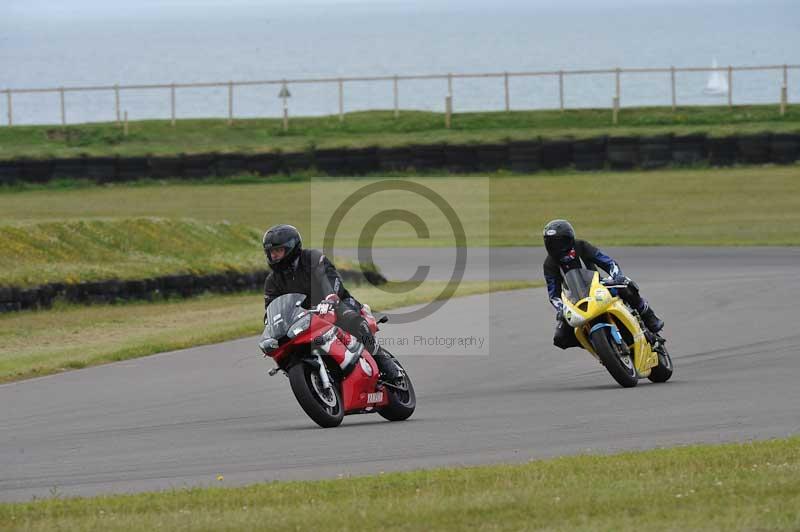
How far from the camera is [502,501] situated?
746 centimetres

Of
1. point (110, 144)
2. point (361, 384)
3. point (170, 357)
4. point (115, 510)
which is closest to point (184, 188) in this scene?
point (110, 144)

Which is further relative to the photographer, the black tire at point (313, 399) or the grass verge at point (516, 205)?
the grass verge at point (516, 205)

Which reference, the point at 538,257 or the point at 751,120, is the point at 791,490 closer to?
the point at 538,257

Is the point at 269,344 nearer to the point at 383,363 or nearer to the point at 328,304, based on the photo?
the point at 328,304

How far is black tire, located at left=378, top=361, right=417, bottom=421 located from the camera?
36.9 ft

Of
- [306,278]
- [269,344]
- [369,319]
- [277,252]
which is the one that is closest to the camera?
[269,344]

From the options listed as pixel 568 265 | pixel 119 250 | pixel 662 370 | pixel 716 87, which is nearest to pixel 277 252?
pixel 568 265

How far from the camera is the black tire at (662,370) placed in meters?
13.2

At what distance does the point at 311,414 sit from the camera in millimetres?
10562

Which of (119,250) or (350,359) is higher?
(350,359)

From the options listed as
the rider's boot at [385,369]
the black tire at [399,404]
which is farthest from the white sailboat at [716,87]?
the rider's boot at [385,369]

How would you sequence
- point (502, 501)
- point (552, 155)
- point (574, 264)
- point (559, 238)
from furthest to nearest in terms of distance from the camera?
point (552, 155) → point (574, 264) → point (559, 238) → point (502, 501)

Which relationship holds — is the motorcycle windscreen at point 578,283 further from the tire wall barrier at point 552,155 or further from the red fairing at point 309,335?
the tire wall barrier at point 552,155

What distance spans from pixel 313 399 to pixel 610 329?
334 centimetres
